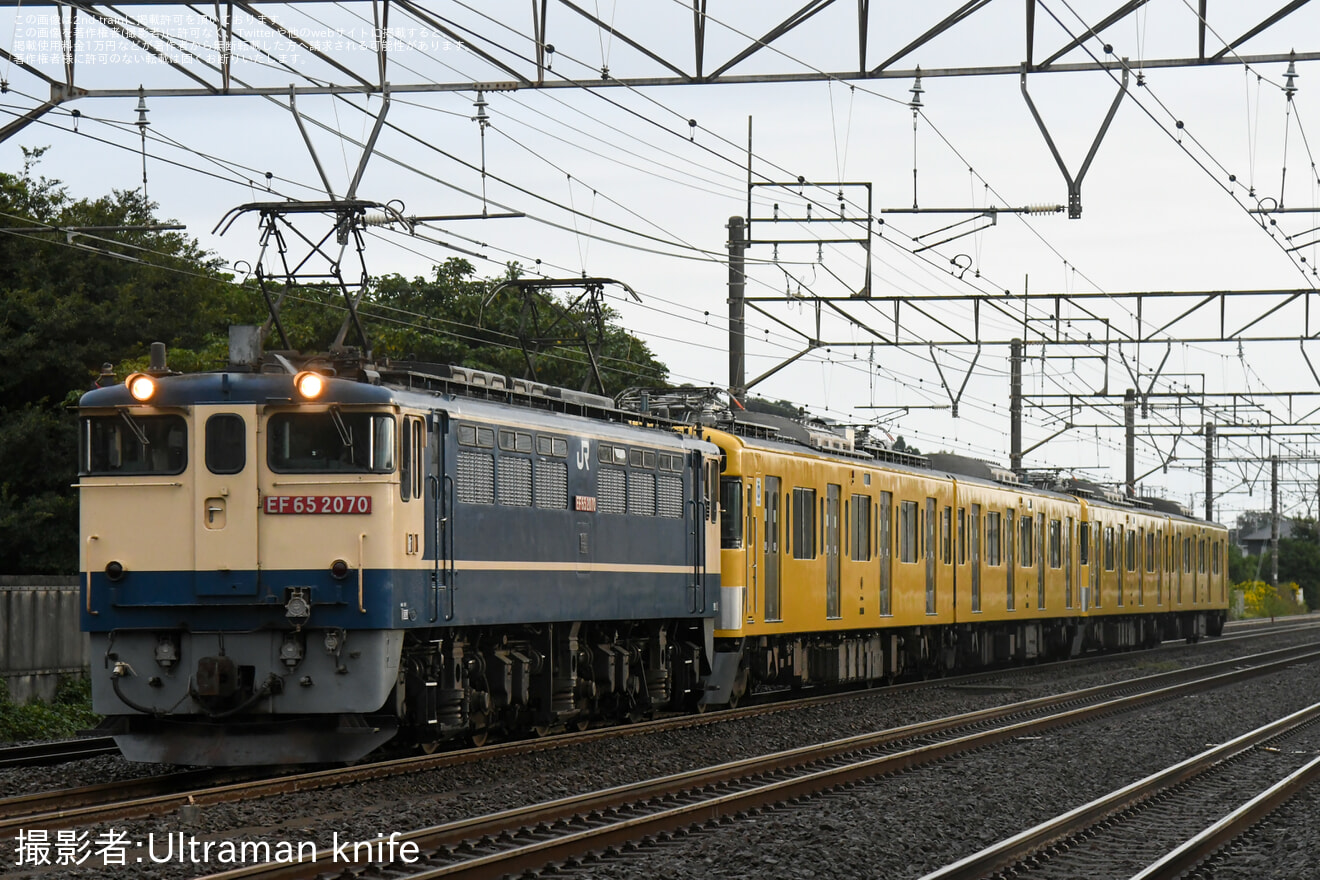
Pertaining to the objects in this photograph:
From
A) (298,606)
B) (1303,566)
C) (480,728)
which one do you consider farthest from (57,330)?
(1303,566)

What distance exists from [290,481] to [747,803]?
4.68 metres

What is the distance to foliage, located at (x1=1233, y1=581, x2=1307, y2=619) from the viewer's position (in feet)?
257

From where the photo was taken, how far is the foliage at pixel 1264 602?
78.3 meters

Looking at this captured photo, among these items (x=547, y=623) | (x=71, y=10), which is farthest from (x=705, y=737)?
(x=71, y=10)

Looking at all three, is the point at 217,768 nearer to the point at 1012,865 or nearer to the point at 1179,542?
the point at 1012,865

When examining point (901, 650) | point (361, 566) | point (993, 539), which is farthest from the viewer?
point (993, 539)

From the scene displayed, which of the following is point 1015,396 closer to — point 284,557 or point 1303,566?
point 284,557

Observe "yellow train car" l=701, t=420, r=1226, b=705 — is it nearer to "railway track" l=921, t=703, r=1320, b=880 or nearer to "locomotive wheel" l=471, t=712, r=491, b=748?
"locomotive wheel" l=471, t=712, r=491, b=748

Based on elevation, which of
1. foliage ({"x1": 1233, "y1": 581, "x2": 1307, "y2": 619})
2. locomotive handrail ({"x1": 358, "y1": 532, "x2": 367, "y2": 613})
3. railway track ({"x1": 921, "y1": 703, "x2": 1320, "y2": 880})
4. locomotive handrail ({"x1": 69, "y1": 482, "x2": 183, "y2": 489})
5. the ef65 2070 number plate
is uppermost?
locomotive handrail ({"x1": 69, "y1": 482, "x2": 183, "y2": 489})

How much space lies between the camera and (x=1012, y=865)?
12.0 m

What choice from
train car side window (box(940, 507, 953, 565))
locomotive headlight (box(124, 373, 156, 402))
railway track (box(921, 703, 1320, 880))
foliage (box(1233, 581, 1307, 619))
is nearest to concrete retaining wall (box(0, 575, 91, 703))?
locomotive headlight (box(124, 373, 156, 402))

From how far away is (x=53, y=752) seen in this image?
57.0 ft

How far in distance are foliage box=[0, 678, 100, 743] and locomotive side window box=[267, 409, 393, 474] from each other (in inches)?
244

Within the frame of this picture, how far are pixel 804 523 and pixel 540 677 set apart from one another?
302 inches
